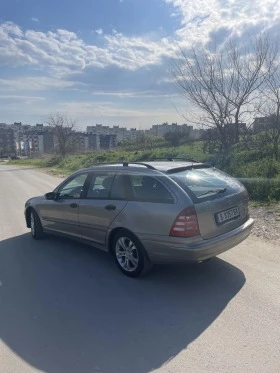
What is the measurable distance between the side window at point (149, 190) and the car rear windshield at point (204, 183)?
0.70 feet

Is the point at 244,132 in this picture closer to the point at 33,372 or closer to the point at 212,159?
the point at 212,159

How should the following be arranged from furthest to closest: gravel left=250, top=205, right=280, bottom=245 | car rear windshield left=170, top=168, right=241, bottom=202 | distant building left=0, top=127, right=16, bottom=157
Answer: distant building left=0, top=127, right=16, bottom=157 < gravel left=250, top=205, right=280, bottom=245 < car rear windshield left=170, top=168, right=241, bottom=202

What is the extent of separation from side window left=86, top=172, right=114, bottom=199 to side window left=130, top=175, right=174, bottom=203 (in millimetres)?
464

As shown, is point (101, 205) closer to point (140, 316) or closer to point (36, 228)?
point (140, 316)

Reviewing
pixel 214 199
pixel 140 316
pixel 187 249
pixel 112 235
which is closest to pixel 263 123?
pixel 214 199

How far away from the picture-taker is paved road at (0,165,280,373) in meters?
2.59

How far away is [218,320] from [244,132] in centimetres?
1134

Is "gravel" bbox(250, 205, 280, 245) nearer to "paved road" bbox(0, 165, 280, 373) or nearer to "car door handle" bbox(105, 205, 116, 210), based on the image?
"paved road" bbox(0, 165, 280, 373)

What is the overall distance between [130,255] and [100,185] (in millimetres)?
1229

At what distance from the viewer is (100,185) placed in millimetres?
4812

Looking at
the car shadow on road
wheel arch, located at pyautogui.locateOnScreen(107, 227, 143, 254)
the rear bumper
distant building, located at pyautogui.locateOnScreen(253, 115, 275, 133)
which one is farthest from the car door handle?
distant building, located at pyautogui.locateOnScreen(253, 115, 275, 133)

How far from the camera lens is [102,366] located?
8.32 ft

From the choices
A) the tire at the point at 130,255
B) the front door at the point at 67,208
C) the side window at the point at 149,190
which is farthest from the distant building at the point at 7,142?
the side window at the point at 149,190

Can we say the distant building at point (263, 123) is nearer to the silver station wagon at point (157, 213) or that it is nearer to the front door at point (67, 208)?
the silver station wagon at point (157, 213)
